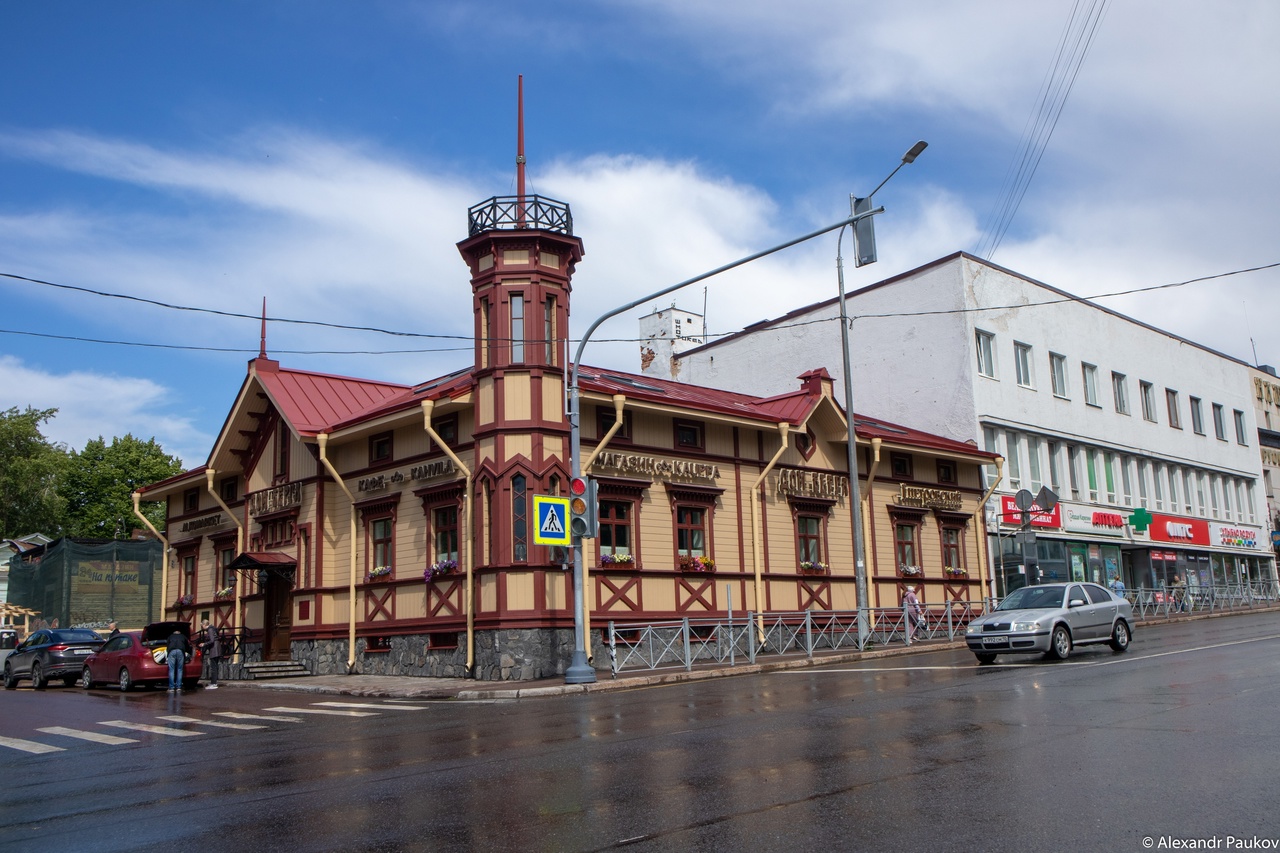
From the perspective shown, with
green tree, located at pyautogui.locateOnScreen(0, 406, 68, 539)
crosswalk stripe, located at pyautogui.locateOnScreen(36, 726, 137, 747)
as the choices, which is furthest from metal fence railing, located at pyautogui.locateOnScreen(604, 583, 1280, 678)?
green tree, located at pyautogui.locateOnScreen(0, 406, 68, 539)

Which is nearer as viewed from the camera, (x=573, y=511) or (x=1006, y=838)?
(x=1006, y=838)

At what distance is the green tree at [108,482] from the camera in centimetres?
6500

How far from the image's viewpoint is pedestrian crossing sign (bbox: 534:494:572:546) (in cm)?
2002

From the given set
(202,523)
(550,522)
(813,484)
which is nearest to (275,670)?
(202,523)

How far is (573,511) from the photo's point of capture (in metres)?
19.8

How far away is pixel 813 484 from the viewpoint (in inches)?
1131

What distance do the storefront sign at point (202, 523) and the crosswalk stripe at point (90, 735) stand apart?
17300mm

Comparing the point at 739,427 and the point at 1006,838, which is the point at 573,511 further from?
the point at 1006,838

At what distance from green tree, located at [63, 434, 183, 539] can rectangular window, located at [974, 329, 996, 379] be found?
163ft

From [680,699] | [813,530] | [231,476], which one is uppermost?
[231,476]

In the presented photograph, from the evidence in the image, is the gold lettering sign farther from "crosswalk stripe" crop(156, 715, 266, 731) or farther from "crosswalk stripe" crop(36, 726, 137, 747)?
"crosswalk stripe" crop(36, 726, 137, 747)

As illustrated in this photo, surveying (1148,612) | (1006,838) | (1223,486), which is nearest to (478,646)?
(1006,838)

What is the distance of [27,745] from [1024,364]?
3460 cm

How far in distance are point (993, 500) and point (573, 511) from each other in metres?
21.2
